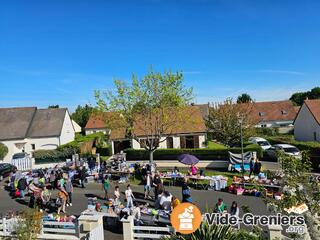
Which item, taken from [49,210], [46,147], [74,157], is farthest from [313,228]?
[46,147]

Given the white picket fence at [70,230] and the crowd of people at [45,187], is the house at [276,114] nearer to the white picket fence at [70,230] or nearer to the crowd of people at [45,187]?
the crowd of people at [45,187]

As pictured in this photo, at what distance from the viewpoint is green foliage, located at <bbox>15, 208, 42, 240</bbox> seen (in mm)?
12250

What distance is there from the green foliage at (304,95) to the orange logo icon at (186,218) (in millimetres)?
97402

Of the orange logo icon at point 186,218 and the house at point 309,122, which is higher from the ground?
the house at point 309,122

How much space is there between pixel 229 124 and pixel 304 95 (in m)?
79.4

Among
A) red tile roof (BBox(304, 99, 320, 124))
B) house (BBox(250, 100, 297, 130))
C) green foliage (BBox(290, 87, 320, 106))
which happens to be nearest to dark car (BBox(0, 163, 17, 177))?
red tile roof (BBox(304, 99, 320, 124))

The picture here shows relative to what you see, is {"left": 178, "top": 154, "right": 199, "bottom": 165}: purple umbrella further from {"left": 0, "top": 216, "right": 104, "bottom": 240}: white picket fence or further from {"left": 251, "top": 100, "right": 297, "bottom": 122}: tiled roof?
{"left": 251, "top": 100, "right": 297, "bottom": 122}: tiled roof

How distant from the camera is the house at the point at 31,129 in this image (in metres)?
44.8

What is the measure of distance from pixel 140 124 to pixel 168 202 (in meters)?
19.0

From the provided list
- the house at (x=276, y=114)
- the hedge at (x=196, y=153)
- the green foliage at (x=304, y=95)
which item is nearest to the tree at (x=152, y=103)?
the hedge at (x=196, y=153)

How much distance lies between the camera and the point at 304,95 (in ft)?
353

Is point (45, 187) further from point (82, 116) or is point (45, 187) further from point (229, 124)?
point (82, 116)

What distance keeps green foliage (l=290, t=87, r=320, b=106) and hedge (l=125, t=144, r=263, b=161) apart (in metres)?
74.2

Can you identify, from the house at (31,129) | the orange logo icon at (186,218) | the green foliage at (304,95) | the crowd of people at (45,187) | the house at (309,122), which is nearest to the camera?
the orange logo icon at (186,218)
